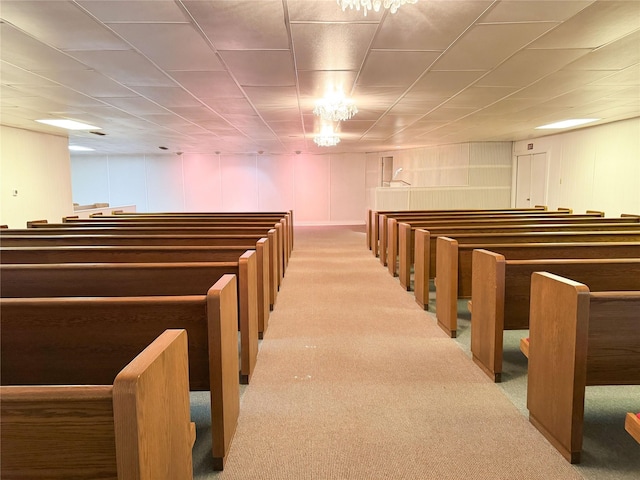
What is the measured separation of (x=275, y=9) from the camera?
9.16ft

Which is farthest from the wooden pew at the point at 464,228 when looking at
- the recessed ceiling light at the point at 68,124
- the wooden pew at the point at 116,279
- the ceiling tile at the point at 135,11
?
the recessed ceiling light at the point at 68,124

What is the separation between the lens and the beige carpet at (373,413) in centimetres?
178

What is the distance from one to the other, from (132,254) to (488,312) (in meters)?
2.59

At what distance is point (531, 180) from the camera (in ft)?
33.4

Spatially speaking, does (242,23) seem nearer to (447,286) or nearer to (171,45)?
(171,45)

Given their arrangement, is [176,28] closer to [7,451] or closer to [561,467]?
[7,451]

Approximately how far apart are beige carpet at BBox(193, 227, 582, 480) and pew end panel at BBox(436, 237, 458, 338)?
4.2 inches

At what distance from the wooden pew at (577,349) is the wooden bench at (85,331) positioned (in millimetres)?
1479

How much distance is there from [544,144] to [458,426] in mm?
9424

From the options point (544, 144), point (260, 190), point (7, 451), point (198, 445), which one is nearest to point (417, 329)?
point (198, 445)

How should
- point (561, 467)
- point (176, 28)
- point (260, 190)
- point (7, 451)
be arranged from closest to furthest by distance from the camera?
point (7, 451) < point (561, 467) < point (176, 28) < point (260, 190)

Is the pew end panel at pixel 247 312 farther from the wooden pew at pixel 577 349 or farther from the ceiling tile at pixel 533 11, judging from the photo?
the ceiling tile at pixel 533 11

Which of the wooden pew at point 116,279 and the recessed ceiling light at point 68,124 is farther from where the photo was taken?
the recessed ceiling light at point 68,124

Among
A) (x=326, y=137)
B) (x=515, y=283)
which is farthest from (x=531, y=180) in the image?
(x=515, y=283)
